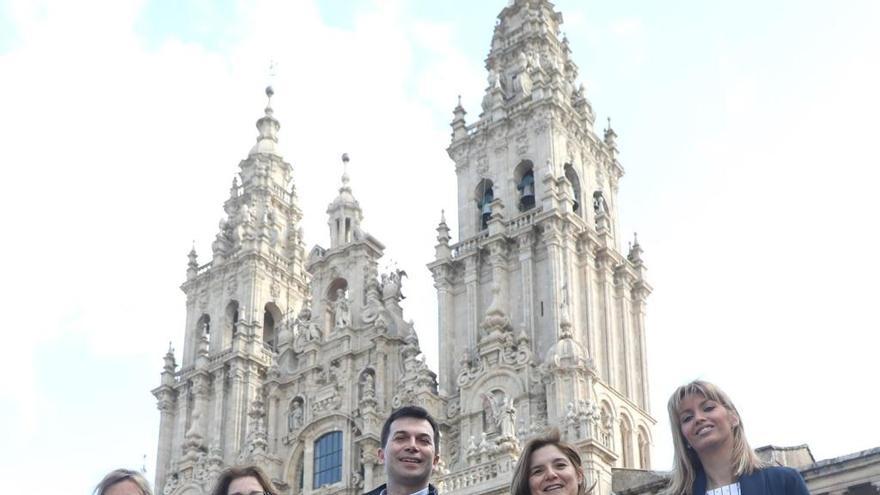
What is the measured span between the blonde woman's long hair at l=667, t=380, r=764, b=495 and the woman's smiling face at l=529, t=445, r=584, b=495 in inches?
22.4

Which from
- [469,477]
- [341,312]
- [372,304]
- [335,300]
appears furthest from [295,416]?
[469,477]

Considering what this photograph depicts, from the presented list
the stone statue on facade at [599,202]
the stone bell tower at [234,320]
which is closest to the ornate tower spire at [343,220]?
the stone bell tower at [234,320]

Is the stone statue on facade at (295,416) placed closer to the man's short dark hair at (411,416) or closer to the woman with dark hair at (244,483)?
the woman with dark hair at (244,483)

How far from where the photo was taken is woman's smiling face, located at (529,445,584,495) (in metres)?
7.14

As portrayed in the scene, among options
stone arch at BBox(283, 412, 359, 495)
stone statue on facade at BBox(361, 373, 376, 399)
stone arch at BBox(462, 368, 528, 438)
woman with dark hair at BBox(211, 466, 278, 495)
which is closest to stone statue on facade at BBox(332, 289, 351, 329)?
stone statue on facade at BBox(361, 373, 376, 399)

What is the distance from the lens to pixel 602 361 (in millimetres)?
36312

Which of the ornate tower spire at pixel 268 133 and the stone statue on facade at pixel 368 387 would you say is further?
the ornate tower spire at pixel 268 133

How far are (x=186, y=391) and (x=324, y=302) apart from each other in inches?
254

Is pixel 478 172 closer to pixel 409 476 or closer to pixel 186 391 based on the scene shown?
pixel 186 391

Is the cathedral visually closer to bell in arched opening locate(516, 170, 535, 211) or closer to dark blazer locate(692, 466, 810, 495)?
bell in arched opening locate(516, 170, 535, 211)

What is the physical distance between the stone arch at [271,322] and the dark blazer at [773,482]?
39.9 meters

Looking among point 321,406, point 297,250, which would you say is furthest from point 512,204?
point 297,250

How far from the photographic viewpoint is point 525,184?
39.0 meters

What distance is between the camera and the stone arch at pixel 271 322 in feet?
152
